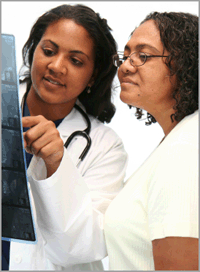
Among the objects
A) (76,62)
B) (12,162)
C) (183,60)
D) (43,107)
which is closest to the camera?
(12,162)

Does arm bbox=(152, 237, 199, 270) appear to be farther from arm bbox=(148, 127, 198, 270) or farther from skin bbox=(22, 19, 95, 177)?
skin bbox=(22, 19, 95, 177)

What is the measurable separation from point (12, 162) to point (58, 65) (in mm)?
543

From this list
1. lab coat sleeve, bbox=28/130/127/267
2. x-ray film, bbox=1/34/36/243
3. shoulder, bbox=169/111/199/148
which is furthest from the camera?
lab coat sleeve, bbox=28/130/127/267

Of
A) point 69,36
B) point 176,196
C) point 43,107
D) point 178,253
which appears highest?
point 69,36

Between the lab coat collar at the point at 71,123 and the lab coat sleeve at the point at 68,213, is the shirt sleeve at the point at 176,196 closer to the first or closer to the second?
the lab coat sleeve at the point at 68,213

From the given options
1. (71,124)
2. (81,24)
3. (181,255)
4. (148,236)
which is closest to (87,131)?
(71,124)

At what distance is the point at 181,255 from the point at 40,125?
1.34 ft

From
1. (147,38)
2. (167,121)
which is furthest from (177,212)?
(147,38)

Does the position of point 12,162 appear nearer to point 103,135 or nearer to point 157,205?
point 157,205

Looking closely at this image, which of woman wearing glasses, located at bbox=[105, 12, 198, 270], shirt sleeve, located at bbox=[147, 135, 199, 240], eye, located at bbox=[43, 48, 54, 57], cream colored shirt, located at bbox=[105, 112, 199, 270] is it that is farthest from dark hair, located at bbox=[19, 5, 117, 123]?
shirt sleeve, located at bbox=[147, 135, 199, 240]

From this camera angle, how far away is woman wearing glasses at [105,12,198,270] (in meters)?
0.62

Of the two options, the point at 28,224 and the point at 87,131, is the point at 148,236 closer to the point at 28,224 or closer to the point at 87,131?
the point at 28,224

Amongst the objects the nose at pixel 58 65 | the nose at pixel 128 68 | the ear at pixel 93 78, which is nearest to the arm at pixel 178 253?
the nose at pixel 128 68

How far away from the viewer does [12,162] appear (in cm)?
59
